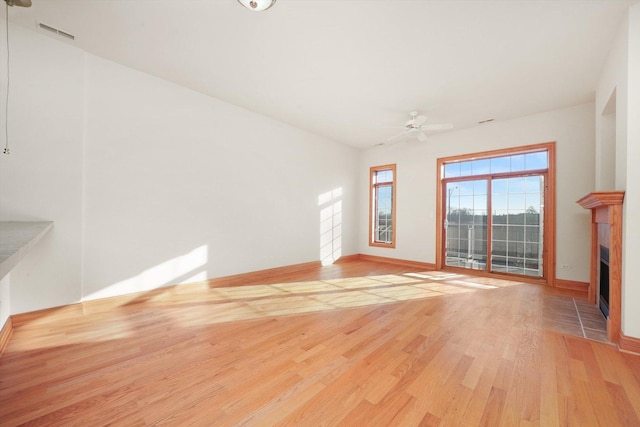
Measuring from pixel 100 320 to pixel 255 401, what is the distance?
7.45 feet

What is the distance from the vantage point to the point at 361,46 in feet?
9.00

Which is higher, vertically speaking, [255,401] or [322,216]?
[322,216]

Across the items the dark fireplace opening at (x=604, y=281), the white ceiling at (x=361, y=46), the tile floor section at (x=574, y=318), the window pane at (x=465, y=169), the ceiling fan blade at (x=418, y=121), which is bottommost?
the tile floor section at (x=574, y=318)

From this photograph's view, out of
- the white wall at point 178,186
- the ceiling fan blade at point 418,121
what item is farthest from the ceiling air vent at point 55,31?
the ceiling fan blade at point 418,121

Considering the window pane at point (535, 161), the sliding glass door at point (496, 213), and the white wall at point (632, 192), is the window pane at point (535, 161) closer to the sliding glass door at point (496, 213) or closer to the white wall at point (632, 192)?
the sliding glass door at point (496, 213)

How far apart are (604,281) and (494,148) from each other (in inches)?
111

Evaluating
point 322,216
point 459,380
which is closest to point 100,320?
point 459,380

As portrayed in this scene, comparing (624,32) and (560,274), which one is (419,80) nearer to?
(624,32)

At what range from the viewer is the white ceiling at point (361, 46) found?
2.26 m

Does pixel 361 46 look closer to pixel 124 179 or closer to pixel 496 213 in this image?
pixel 124 179

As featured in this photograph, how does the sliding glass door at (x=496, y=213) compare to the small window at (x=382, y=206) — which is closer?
the sliding glass door at (x=496, y=213)

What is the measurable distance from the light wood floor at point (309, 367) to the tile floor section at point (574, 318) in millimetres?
133

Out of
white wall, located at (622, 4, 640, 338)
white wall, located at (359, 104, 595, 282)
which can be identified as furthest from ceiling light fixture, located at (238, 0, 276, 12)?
white wall, located at (359, 104, 595, 282)

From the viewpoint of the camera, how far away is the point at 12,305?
250 cm
